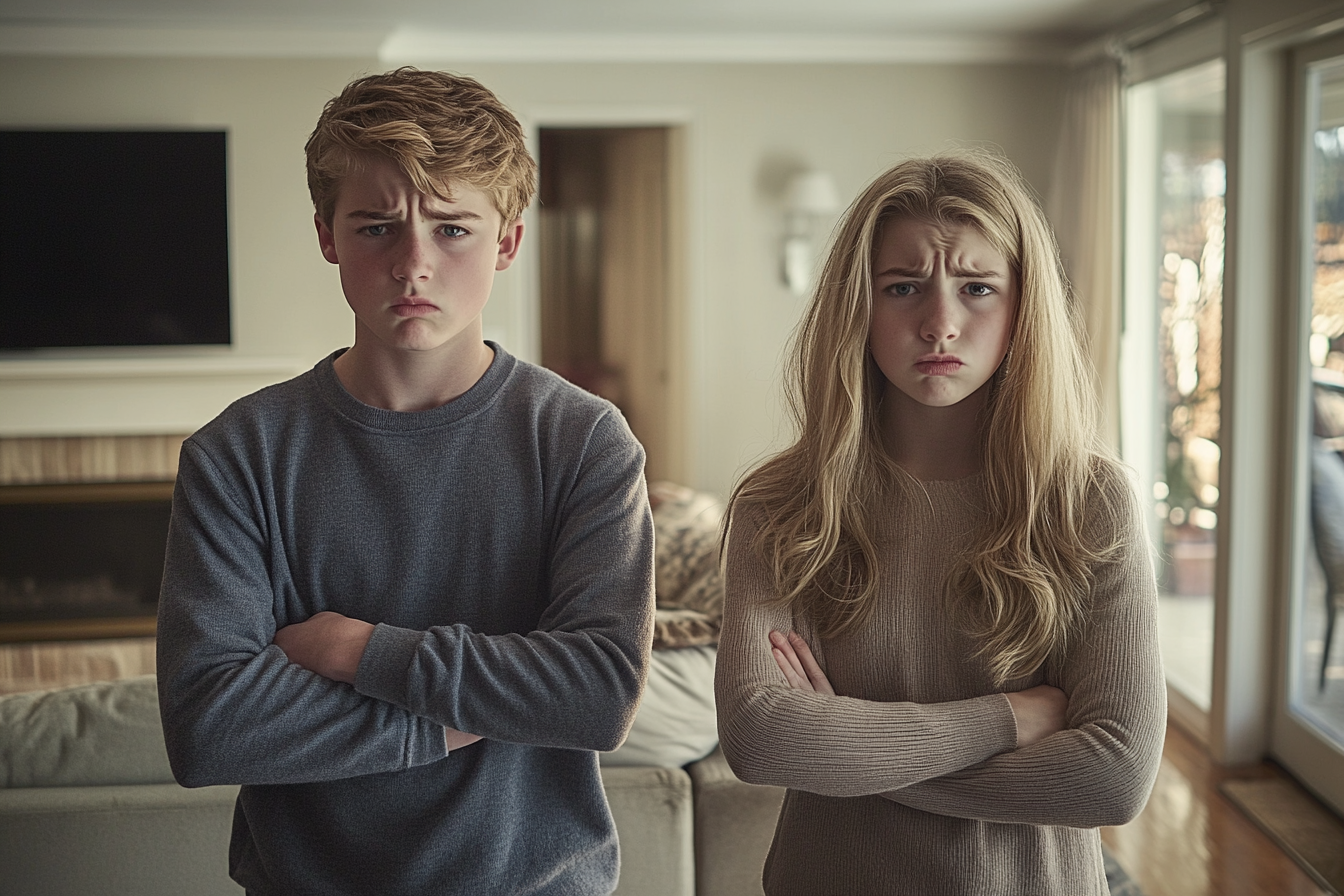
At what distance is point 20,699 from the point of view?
6.21 ft

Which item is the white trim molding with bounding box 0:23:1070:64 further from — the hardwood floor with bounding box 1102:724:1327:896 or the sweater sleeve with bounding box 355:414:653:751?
the sweater sleeve with bounding box 355:414:653:751

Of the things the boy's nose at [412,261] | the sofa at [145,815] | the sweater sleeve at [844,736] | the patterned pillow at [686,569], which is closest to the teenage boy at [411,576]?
the boy's nose at [412,261]

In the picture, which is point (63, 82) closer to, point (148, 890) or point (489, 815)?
point (148, 890)

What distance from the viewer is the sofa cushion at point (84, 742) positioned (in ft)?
5.90

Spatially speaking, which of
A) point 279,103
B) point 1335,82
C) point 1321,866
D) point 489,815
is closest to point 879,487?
point 489,815

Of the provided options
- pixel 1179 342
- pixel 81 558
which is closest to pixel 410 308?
pixel 1179 342

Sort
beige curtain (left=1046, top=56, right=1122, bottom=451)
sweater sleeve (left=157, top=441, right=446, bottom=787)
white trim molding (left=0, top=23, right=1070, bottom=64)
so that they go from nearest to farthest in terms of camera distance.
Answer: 1. sweater sleeve (left=157, top=441, right=446, bottom=787)
2. beige curtain (left=1046, top=56, right=1122, bottom=451)
3. white trim molding (left=0, top=23, right=1070, bottom=64)

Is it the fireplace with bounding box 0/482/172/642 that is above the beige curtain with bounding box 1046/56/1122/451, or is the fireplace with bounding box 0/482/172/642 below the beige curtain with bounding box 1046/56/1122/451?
below

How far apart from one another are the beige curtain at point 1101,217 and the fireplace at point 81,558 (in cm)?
386

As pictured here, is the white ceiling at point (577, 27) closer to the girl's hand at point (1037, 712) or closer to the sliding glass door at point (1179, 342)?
the sliding glass door at point (1179, 342)

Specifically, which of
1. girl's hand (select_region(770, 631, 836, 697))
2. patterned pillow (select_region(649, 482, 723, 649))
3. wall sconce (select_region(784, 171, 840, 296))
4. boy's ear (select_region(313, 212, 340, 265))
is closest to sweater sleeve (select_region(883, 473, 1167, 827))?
girl's hand (select_region(770, 631, 836, 697))

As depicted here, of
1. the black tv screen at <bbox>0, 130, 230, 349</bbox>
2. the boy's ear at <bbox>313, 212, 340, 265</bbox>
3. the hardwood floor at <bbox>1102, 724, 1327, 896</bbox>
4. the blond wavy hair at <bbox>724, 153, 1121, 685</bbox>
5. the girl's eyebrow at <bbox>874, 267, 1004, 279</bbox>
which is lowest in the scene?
the hardwood floor at <bbox>1102, 724, 1327, 896</bbox>

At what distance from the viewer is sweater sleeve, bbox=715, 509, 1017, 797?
1162mm

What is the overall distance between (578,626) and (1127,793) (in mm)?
590
